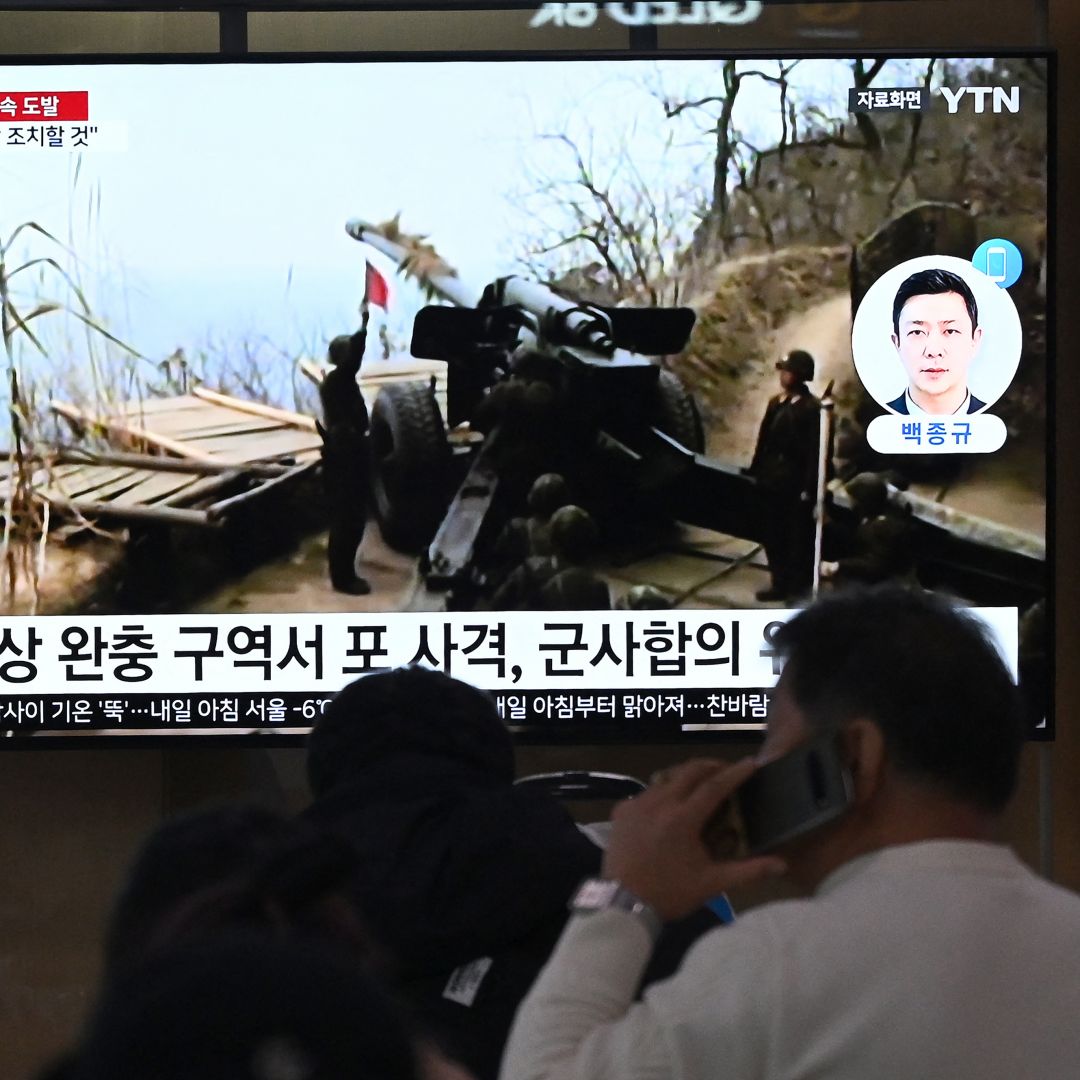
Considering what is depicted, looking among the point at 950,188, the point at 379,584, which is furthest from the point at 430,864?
the point at 950,188

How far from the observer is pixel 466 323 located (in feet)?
10.7

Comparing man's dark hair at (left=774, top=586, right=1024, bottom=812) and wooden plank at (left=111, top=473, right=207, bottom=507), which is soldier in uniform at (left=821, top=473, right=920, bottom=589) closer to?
wooden plank at (left=111, top=473, right=207, bottom=507)

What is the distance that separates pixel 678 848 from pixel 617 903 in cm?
7

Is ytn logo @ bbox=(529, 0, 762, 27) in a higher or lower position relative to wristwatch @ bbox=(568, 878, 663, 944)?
higher

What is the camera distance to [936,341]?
3.27m

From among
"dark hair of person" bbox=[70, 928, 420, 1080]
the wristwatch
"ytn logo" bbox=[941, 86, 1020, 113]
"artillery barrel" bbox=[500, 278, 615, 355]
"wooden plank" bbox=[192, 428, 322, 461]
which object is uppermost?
"ytn logo" bbox=[941, 86, 1020, 113]

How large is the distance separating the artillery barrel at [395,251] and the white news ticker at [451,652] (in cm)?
67

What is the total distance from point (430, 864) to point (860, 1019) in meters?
0.54

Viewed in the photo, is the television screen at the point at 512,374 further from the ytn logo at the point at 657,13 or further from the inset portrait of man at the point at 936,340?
the ytn logo at the point at 657,13

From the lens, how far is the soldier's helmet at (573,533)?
3.25 metres

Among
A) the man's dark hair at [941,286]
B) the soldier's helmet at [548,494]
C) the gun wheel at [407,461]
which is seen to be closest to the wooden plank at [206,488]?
the gun wheel at [407,461]

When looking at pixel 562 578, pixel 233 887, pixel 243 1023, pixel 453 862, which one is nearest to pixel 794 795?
pixel 453 862

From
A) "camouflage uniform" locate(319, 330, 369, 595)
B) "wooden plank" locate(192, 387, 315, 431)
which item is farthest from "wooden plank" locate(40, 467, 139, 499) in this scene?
"camouflage uniform" locate(319, 330, 369, 595)

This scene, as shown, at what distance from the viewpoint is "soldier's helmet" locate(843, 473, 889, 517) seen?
3242 mm
